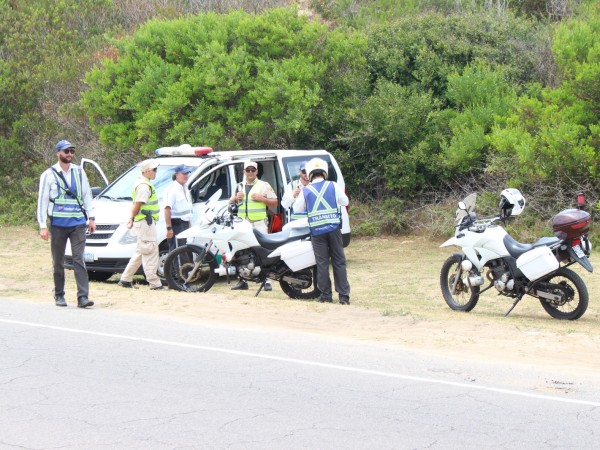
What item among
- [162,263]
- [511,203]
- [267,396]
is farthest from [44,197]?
[511,203]

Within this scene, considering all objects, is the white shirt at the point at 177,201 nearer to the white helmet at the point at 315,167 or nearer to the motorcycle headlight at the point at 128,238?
the motorcycle headlight at the point at 128,238

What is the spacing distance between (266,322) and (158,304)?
1.86m

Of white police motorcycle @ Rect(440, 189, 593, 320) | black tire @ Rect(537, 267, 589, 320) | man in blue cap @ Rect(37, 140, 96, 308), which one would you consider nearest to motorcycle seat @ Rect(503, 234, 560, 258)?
white police motorcycle @ Rect(440, 189, 593, 320)

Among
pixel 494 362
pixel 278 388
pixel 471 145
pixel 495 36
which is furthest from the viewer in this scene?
pixel 495 36

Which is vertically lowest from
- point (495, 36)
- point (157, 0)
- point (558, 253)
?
point (558, 253)

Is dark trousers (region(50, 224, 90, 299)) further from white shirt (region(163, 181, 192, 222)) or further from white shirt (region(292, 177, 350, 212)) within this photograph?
white shirt (region(292, 177, 350, 212))

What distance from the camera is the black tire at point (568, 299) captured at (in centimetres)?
1099

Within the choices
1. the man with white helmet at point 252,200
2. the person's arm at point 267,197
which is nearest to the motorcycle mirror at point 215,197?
the man with white helmet at point 252,200

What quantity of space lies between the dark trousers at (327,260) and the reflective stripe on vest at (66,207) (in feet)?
9.83

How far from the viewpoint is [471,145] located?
2044 centimetres

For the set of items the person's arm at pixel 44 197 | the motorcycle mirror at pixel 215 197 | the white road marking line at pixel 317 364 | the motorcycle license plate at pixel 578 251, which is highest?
the person's arm at pixel 44 197

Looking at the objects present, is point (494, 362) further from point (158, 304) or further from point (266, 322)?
point (158, 304)

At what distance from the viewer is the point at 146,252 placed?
45.5ft

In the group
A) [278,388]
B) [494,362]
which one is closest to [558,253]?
[494,362]
